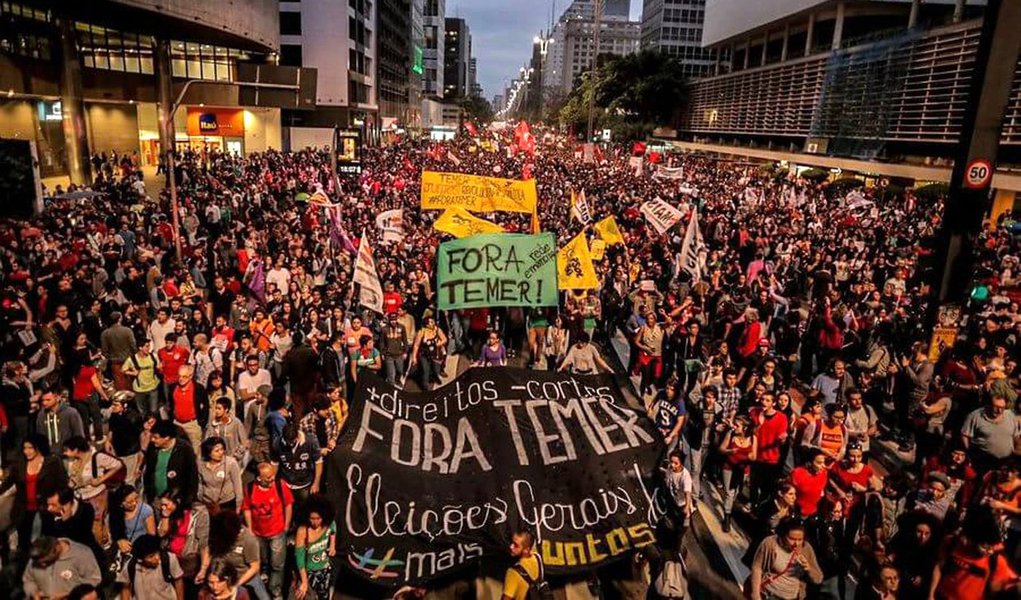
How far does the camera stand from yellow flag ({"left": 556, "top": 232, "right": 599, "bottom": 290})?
12.0m

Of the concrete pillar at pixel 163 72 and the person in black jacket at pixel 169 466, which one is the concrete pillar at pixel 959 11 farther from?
the concrete pillar at pixel 163 72

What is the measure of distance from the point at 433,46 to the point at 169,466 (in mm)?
171384

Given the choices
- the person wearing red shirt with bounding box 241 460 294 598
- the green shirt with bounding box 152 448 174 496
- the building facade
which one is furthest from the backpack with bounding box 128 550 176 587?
the building facade

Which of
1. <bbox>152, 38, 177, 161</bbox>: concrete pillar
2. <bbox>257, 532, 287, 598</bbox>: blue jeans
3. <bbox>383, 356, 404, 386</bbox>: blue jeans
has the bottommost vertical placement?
<bbox>257, 532, 287, 598</bbox>: blue jeans

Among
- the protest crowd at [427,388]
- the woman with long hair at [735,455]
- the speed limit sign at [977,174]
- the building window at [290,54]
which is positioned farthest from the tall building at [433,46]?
the woman with long hair at [735,455]

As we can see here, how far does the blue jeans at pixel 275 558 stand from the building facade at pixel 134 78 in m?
13.1

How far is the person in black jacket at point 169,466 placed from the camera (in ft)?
19.9

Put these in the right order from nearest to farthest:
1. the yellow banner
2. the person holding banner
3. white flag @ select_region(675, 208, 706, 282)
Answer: the person holding banner < the yellow banner < white flag @ select_region(675, 208, 706, 282)

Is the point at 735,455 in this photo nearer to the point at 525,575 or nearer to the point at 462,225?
the point at 525,575

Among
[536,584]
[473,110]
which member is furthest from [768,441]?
[473,110]

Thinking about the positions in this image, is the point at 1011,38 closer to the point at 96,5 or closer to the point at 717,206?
the point at 717,206

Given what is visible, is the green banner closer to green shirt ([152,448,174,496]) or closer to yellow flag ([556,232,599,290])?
yellow flag ([556,232,599,290])

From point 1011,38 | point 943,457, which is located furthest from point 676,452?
point 1011,38

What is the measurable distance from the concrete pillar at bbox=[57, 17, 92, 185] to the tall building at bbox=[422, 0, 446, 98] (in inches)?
5151
